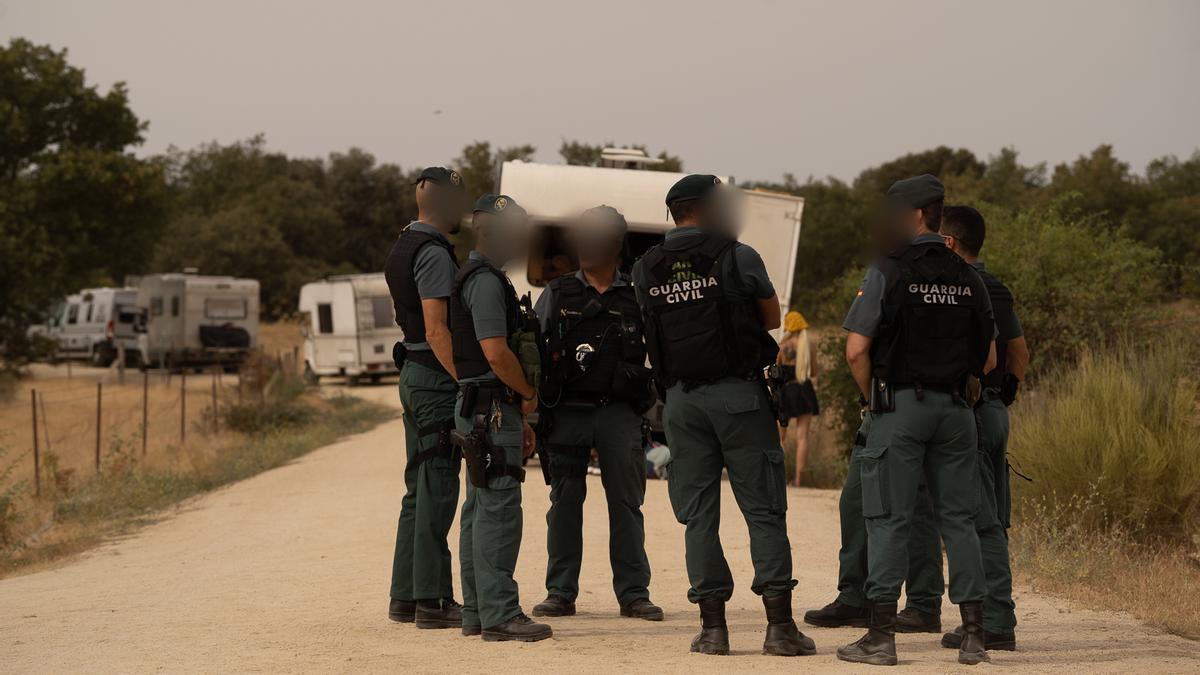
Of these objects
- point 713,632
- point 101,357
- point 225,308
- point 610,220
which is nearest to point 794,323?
point 610,220

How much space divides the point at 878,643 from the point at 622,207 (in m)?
8.76

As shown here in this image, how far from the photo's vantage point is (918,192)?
5.77 m

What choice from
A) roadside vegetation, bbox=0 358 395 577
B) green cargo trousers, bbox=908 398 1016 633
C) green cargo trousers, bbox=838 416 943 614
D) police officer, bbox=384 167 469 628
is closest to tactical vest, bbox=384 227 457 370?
police officer, bbox=384 167 469 628

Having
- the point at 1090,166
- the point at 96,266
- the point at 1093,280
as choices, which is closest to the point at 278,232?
the point at 96,266

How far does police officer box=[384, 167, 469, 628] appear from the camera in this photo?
6.48 metres

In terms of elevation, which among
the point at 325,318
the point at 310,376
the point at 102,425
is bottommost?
the point at 102,425

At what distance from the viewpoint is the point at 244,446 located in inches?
724

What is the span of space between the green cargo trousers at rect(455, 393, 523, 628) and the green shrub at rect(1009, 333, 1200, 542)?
4.40 meters

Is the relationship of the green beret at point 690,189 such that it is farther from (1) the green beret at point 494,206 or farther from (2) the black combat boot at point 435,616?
(2) the black combat boot at point 435,616

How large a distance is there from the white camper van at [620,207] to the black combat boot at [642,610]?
6.83 m

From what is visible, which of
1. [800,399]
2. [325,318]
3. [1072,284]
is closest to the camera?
[1072,284]

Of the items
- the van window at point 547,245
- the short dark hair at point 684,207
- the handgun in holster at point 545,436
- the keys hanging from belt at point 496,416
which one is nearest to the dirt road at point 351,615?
the handgun in holster at point 545,436

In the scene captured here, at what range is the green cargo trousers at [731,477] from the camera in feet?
19.0

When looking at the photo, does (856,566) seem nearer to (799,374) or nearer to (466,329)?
(466,329)
